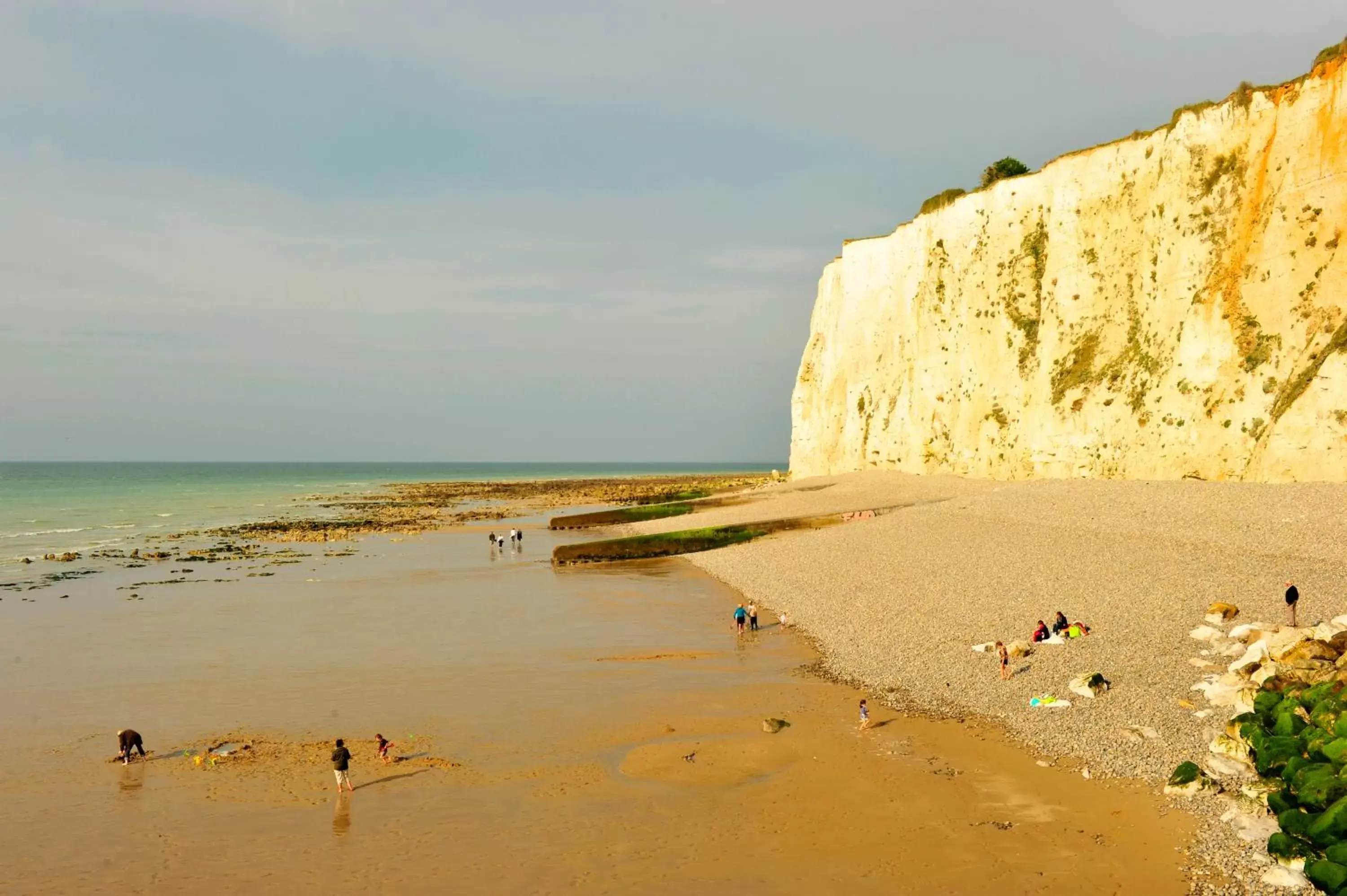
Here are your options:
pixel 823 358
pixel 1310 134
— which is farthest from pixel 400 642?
pixel 823 358

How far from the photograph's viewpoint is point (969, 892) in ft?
33.4

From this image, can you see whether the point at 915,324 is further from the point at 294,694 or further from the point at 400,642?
the point at 294,694

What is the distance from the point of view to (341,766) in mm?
13672

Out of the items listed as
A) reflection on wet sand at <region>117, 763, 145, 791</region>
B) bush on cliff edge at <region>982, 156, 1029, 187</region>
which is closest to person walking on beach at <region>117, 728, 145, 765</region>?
reflection on wet sand at <region>117, 763, 145, 791</region>

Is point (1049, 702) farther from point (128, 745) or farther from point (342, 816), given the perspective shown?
point (128, 745)

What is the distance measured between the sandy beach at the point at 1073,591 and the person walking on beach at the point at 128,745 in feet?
45.1

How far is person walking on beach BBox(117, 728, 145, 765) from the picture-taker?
603 inches

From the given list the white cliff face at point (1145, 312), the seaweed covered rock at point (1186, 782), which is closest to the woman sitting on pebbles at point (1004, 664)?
the seaweed covered rock at point (1186, 782)

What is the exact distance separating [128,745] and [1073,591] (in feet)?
69.9

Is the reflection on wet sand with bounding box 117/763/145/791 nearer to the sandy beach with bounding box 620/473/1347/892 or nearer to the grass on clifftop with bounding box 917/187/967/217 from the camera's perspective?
the sandy beach with bounding box 620/473/1347/892

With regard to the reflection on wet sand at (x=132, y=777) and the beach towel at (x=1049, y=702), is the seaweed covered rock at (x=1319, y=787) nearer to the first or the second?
the beach towel at (x=1049, y=702)

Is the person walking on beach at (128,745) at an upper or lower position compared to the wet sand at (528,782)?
upper

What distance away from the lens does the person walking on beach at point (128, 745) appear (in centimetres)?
1531

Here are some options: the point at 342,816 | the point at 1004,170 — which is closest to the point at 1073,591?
the point at 342,816
